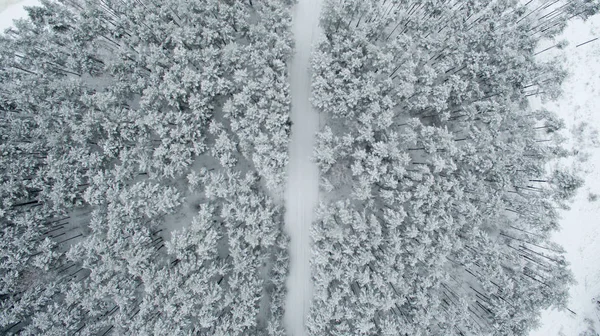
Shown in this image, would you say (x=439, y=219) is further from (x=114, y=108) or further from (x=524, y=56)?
(x=114, y=108)

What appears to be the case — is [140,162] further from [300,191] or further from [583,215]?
[583,215]

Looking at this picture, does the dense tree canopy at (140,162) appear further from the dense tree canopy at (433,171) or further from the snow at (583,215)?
the snow at (583,215)

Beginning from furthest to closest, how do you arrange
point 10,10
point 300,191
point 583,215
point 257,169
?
point 10,10 < point 583,215 < point 300,191 < point 257,169

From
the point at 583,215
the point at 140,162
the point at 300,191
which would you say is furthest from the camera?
the point at 583,215

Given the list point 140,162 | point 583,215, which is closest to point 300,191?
point 140,162

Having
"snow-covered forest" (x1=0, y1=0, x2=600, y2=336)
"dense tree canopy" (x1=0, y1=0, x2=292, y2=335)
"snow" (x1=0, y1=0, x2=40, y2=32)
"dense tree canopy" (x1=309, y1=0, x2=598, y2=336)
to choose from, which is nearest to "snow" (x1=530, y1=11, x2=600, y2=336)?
"snow-covered forest" (x1=0, y1=0, x2=600, y2=336)

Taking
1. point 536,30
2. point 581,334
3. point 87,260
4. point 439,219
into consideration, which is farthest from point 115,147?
point 581,334
